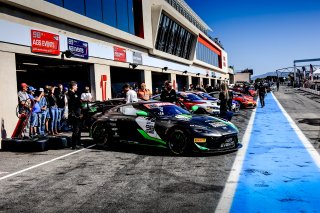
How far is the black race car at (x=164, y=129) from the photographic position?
24.4 ft

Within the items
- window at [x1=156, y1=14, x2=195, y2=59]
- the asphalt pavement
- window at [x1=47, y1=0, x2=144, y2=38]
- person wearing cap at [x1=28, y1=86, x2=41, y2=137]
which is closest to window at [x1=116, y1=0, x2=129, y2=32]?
window at [x1=47, y1=0, x2=144, y2=38]

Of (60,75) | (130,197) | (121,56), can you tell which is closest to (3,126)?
(130,197)

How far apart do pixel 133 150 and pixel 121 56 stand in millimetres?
12344

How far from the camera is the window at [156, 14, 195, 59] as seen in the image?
31438mm

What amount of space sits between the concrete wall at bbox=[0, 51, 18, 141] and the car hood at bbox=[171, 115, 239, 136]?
5806mm

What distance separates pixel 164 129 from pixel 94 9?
12.3 metres

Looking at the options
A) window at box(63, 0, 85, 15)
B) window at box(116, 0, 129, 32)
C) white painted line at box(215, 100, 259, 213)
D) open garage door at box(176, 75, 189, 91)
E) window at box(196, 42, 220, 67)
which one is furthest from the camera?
window at box(196, 42, 220, 67)

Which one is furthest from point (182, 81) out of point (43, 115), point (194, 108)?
point (43, 115)

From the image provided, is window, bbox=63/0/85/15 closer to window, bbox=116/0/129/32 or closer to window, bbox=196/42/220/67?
window, bbox=116/0/129/32

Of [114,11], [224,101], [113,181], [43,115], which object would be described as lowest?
[113,181]

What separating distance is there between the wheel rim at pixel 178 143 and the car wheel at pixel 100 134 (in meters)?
2.18

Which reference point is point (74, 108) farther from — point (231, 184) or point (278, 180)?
point (278, 180)

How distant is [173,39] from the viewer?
36188 mm

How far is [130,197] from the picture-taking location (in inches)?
188
